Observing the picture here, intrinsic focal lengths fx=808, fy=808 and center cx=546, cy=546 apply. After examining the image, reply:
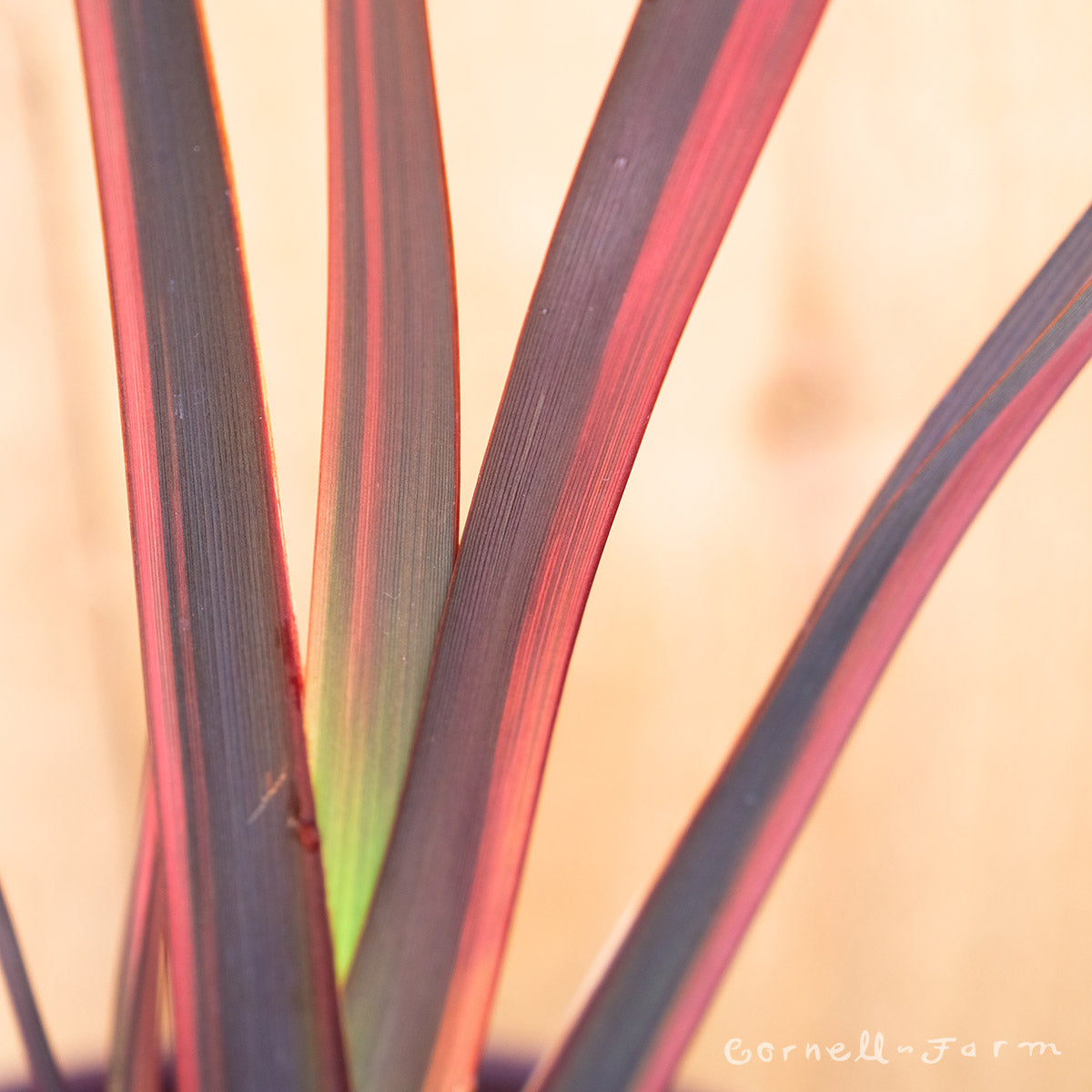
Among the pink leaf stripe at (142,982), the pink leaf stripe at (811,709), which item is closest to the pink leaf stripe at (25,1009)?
the pink leaf stripe at (142,982)

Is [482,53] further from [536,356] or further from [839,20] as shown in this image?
[536,356]

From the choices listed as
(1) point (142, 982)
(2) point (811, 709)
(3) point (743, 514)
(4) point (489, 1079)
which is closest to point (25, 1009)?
(1) point (142, 982)

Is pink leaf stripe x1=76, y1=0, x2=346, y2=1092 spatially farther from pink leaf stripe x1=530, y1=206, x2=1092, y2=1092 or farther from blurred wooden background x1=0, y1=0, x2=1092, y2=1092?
blurred wooden background x1=0, y1=0, x2=1092, y2=1092

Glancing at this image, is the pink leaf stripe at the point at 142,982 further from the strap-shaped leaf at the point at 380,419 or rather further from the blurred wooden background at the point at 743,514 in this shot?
the blurred wooden background at the point at 743,514

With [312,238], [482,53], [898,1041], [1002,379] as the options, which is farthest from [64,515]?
[898,1041]

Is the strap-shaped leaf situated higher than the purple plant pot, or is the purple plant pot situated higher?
the strap-shaped leaf

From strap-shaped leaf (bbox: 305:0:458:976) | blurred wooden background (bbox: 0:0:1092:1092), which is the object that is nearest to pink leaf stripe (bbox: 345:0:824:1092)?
strap-shaped leaf (bbox: 305:0:458:976)
